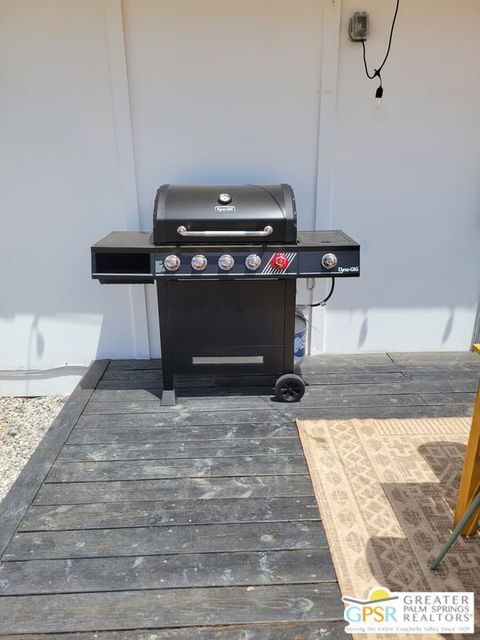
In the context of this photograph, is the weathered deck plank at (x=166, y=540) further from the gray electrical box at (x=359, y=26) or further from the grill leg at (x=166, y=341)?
the gray electrical box at (x=359, y=26)

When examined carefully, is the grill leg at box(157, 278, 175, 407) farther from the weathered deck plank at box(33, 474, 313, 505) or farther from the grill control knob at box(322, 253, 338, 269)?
the grill control knob at box(322, 253, 338, 269)

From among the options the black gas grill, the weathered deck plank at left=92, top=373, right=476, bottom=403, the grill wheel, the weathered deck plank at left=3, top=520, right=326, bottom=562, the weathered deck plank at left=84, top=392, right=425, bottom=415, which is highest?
the black gas grill

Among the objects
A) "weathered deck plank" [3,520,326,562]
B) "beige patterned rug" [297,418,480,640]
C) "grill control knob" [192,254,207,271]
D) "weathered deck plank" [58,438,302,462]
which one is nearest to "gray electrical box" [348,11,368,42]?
"grill control knob" [192,254,207,271]

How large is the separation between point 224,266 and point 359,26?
166 cm

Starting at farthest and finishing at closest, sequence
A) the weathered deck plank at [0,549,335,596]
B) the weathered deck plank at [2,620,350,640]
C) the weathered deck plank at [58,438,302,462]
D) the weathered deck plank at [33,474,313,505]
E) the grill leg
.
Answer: the grill leg < the weathered deck plank at [58,438,302,462] < the weathered deck plank at [33,474,313,505] < the weathered deck plank at [0,549,335,596] < the weathered deck plank at [2,620,350,640]

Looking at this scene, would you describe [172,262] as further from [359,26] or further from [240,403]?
[359,26]

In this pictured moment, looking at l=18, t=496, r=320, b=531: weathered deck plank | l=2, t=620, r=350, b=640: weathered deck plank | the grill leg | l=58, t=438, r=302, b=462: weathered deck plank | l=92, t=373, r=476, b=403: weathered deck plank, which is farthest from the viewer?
l=92, t=373, r=476, b=403: weathered deck plank

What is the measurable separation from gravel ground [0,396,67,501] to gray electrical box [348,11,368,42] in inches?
120

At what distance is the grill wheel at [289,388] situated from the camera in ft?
8.88

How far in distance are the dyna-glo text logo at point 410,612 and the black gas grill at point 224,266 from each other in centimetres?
130

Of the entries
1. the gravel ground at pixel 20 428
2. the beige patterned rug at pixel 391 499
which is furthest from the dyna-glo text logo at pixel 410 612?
the gravel ground at pixel 20 428

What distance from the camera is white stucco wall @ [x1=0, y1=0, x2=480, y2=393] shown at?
106 inches

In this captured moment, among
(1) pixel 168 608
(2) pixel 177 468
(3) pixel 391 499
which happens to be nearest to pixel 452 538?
(3) pixel 391 499

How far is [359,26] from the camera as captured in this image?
2.70 metres
